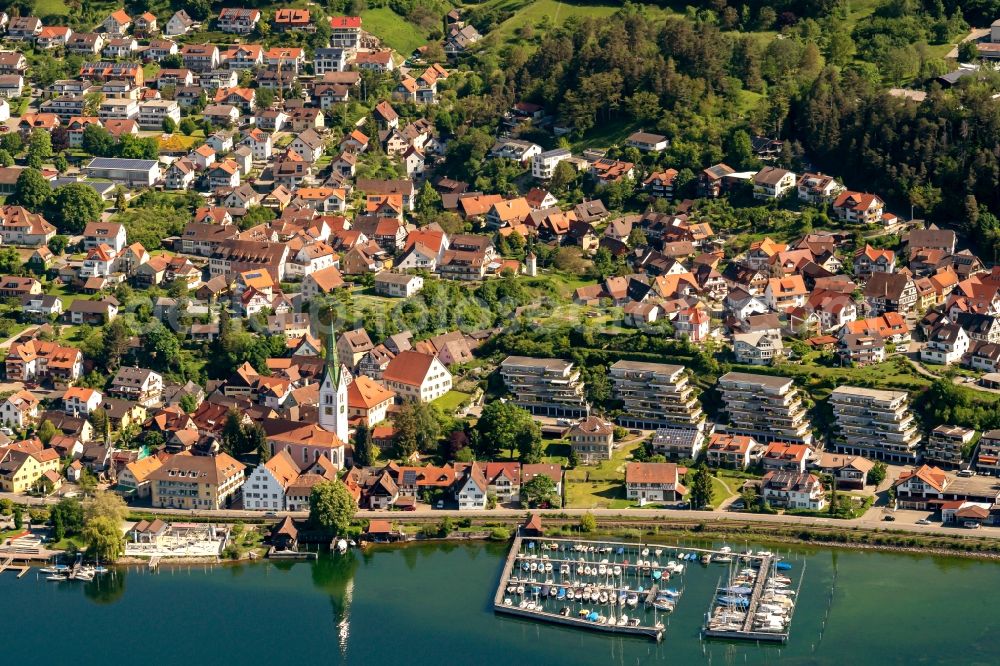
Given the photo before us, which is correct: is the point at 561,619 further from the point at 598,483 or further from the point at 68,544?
the point at 68,544

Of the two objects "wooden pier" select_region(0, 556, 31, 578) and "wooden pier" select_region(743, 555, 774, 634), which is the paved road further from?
"wooden pier" select_region(0, 556, 31, 578)

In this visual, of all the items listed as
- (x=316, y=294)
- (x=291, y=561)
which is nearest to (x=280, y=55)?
(x=316, y=294)

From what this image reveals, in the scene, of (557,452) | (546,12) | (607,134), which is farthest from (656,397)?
(546,12)

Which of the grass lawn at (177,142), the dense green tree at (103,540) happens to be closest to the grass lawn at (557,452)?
the dense green tree at (103,540)

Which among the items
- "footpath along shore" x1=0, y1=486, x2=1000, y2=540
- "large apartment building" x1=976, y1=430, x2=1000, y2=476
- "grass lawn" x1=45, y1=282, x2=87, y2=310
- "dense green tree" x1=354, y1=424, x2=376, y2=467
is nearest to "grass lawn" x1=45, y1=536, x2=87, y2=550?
"footpath along shore" x1=0, y1=486, x2=1000, y2=540

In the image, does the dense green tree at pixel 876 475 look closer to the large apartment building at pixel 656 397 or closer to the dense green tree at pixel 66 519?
the large apartment building at pixel 656 397
